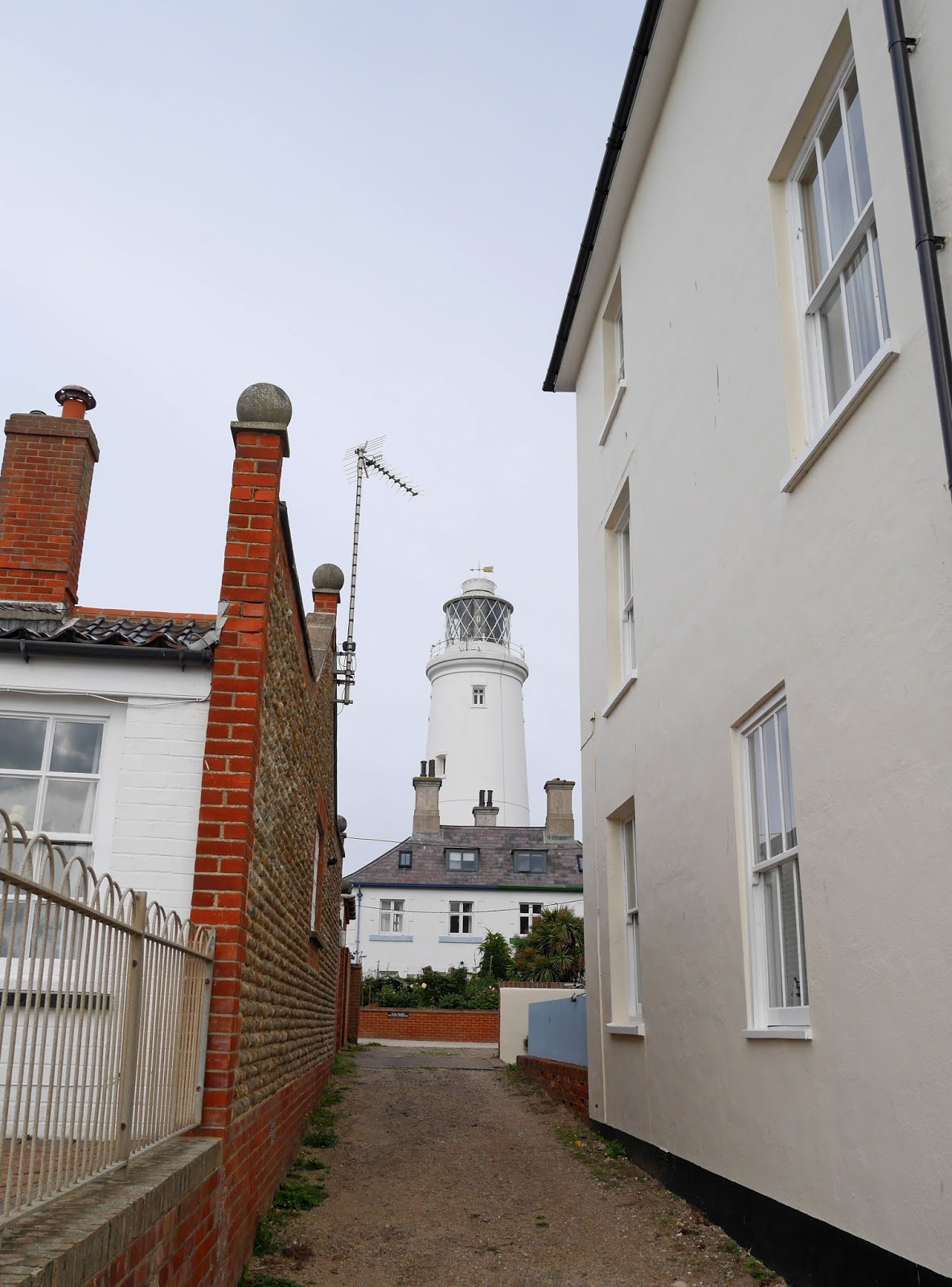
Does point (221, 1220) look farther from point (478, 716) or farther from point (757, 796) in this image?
point (478, 716)

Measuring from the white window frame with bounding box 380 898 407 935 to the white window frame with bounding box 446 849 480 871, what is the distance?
232 cm

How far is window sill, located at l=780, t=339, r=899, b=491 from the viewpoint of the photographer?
469cm

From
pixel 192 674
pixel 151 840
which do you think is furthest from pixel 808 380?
pixel 151 840

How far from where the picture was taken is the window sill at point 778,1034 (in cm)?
535

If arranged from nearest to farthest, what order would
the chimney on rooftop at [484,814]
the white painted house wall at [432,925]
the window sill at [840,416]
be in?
the window sill at [840,416]
the white painted house wall at [432,925]
the chimney on rooftop at [484,814]

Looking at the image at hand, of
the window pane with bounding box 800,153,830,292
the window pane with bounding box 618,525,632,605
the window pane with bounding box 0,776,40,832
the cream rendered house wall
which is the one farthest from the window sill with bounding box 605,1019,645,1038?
the window pane with bounding box 800,153,830,292

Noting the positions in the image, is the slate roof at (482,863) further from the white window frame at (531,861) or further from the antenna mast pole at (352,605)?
the antenna mast pole at (352,605)

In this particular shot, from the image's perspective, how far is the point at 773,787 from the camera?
6309mm

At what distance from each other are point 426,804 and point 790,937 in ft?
120

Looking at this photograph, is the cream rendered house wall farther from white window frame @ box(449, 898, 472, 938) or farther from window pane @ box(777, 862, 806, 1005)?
white window frame @ box(449, 898, 472, 938)

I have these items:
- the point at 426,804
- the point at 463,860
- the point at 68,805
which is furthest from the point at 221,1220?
the point at 426,804

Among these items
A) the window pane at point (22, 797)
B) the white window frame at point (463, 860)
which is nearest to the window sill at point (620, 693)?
the window pane at point (22, 797)

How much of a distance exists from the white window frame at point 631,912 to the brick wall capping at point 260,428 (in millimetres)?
4705

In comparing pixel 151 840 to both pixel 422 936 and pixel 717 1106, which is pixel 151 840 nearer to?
pixel 717 1106
